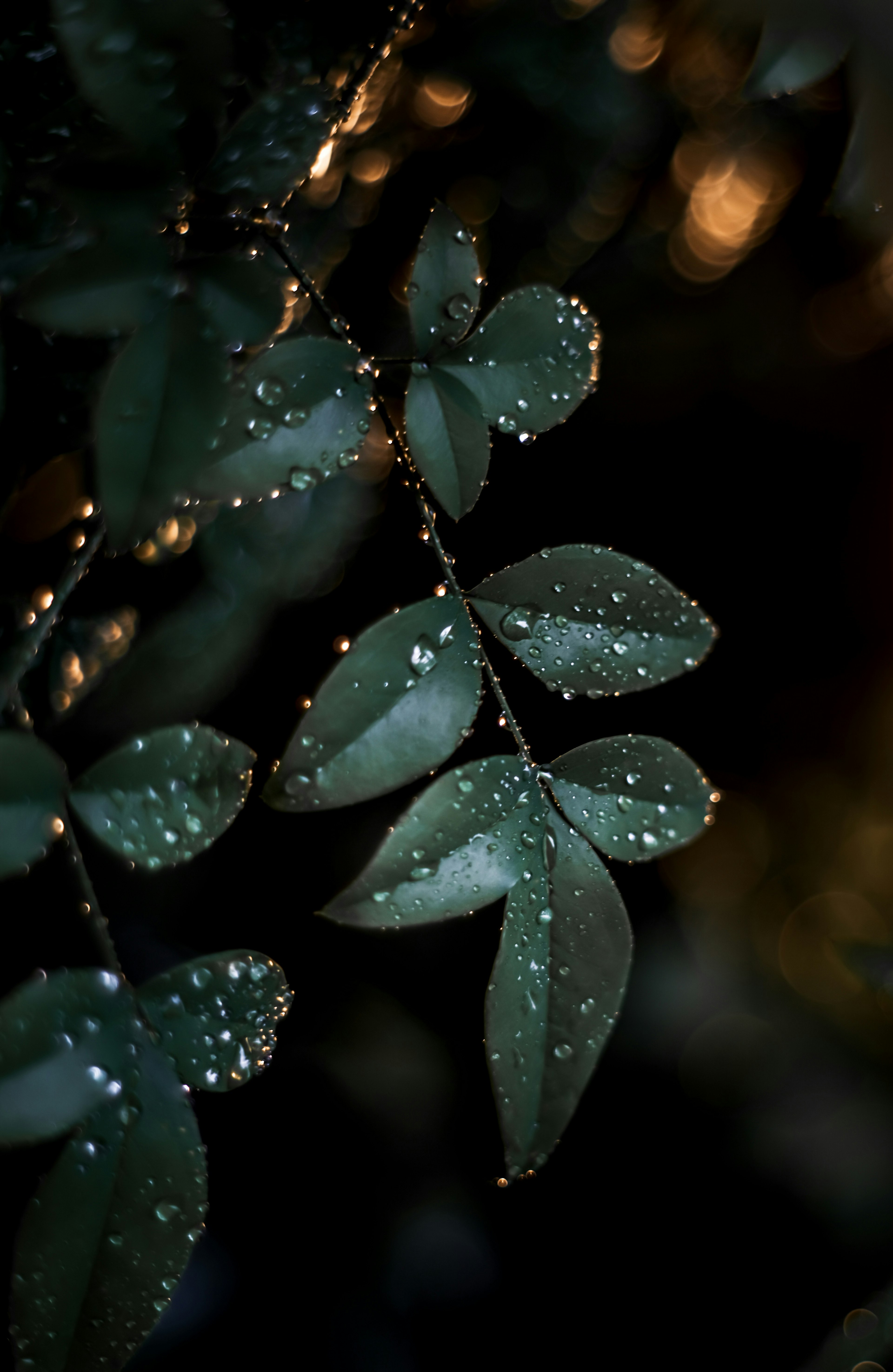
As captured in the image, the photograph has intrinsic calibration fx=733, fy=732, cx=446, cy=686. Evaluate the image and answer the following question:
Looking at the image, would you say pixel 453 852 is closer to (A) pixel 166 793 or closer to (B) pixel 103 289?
(A) pixel 166 793

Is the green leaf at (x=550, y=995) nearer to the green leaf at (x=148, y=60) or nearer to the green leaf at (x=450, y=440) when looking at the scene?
the green leaf at (x=450, y=440)

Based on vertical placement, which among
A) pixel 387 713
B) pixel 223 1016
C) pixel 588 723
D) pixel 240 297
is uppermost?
→ pixel 240 297

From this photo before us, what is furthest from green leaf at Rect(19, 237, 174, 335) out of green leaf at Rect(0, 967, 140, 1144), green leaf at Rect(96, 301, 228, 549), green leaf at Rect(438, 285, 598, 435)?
green leaf at Rect(0, 967, 140, 1144)

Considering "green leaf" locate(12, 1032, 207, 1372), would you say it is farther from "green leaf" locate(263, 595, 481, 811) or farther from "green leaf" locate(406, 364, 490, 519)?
"green leaf" locate(406, 364, 490, 519)

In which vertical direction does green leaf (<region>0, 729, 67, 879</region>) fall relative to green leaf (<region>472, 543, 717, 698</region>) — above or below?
below

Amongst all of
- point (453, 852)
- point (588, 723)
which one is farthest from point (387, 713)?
point (588, 723)

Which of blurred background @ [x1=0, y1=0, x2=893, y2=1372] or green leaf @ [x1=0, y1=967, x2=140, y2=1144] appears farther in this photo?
blurred background @ [x1=0, y1=0, x2=893, y2=1372]

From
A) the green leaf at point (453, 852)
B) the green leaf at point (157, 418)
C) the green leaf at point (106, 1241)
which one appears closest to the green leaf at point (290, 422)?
the green leaf at point (157, 418)
